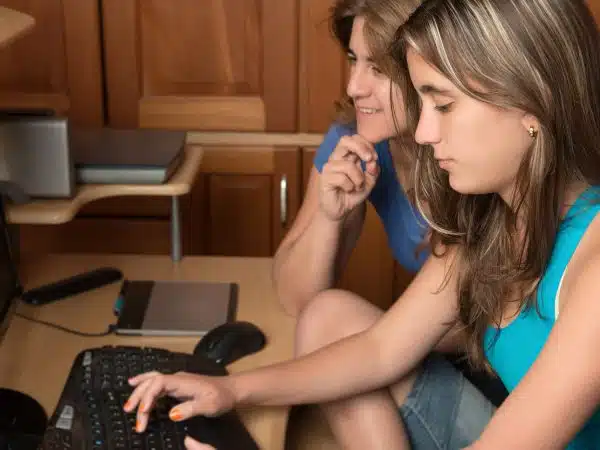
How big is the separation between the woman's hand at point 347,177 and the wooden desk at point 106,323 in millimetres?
190

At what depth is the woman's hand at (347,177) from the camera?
1549mm

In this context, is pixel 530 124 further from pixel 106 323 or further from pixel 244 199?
pixel 244 199

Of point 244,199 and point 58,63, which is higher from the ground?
point 58,63

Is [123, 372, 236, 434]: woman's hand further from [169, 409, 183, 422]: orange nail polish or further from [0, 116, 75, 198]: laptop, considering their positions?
[0, 116, 75, 198]: laptop

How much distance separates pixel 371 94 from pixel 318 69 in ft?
2.14

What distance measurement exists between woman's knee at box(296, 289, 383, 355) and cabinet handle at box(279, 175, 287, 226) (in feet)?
2.65

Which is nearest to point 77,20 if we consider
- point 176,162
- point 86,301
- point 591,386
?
point 176,162

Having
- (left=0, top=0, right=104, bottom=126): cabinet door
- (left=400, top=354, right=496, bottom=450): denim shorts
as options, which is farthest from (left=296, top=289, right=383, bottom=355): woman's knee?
(left=0, top=0, right=104, bottom=126): cabinet door

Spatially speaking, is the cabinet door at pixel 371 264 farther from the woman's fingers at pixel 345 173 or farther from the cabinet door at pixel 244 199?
the woman's fingers at pixel 345 173

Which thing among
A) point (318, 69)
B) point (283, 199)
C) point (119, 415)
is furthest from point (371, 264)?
point (119, 415)

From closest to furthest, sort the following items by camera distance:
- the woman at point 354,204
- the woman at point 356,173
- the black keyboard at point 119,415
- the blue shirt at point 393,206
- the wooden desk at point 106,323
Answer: the black keyboard at point 119,415 < the wooden desk at point 106,323 < the woman at point 354,204 < the woman at point 356,173 < the blue shirt at point 393,206

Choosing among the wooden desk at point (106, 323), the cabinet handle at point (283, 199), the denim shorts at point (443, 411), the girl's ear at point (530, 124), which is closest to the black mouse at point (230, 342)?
the wooden desk at point (106, 323)

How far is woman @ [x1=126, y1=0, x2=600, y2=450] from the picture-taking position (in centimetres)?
102

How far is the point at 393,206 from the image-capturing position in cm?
167
